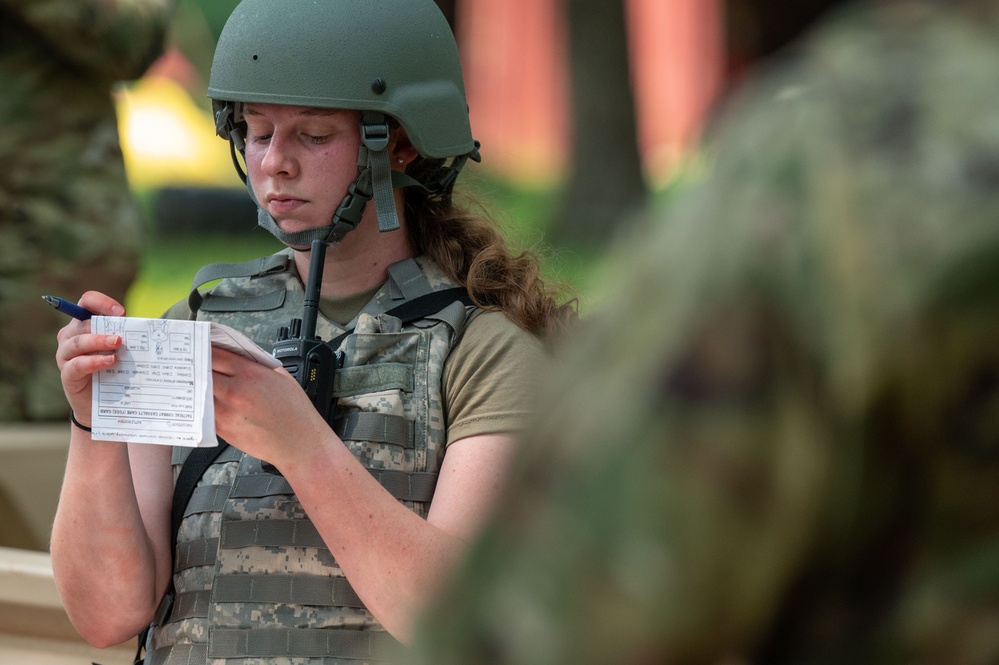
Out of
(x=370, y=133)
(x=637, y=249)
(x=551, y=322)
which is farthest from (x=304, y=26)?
(x=637, y=249)

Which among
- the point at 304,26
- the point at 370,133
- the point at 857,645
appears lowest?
the point at 857,645

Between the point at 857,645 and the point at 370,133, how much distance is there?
1.83m

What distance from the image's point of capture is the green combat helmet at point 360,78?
2328 millimetres

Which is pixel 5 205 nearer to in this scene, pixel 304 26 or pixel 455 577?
pixel 304 26

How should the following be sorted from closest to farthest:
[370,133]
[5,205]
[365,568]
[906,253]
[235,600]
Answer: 1. [906,253]
2. [365,568]
3. [235,600]
4. [370,133]
5. [5,205]

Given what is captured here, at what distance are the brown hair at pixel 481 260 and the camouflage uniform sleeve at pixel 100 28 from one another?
198 cm

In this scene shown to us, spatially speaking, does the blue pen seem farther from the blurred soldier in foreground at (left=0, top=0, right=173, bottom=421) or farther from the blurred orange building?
the blurred orange building

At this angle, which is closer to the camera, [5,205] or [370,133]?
[370,133]

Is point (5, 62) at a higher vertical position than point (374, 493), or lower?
higher

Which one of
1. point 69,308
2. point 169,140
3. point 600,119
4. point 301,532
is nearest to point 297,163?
point 69,308

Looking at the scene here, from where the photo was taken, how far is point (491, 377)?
2.21m

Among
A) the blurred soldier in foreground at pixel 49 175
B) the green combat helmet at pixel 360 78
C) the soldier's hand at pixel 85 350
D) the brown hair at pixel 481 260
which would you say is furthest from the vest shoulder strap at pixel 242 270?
the blurred soldier in foreground at pixel 49 175

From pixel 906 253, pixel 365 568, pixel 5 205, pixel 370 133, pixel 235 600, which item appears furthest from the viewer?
pixel 5 205

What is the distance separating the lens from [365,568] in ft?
6.62
